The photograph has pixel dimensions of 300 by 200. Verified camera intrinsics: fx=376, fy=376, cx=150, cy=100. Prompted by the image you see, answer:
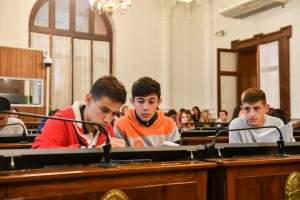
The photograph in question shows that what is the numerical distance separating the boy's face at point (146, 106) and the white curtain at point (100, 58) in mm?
7827

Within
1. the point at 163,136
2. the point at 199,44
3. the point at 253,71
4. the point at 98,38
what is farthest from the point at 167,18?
the point at 163,136

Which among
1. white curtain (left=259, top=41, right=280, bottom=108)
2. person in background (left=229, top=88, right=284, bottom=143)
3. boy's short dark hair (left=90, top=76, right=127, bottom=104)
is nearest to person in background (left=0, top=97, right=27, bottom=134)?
boy's short dark hair (left=90, top=76, right=127, bottom=104)

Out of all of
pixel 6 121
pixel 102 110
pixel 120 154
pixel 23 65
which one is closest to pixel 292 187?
pixel 120 154

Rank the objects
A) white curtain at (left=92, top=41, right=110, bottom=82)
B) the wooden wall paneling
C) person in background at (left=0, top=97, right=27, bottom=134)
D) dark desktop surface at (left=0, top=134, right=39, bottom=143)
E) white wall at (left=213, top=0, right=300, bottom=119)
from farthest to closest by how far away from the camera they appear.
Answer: white curtain at (left=92, top=41, right=110, bottom=82) → the wooden wall paneling → white wall at (left=213, top=0, right=300, bottom=119) → person in background at (left=0, top=97, right=27, bottom=134) → dark desktop surface at (left=0, top=134, right=39, bottom=143)

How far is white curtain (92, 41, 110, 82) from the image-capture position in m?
10.5

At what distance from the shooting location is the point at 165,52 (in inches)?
443

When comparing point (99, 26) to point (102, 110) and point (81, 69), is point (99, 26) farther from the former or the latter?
point (102, 110)

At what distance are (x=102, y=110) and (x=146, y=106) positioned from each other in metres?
0.72

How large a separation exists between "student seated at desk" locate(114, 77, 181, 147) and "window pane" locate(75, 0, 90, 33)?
7993 millimetres

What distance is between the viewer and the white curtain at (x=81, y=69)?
10211 mm

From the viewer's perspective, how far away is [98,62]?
417 inches

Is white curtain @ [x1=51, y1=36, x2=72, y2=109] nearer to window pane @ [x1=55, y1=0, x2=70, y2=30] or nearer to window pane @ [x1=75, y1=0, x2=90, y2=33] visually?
window pane @ [x1=55, y1=0, x2=70, y2=30]

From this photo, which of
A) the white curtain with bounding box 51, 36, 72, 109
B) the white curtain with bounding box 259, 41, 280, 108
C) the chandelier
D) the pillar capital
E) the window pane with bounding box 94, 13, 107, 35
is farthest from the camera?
the pillar capital

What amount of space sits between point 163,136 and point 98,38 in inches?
323
